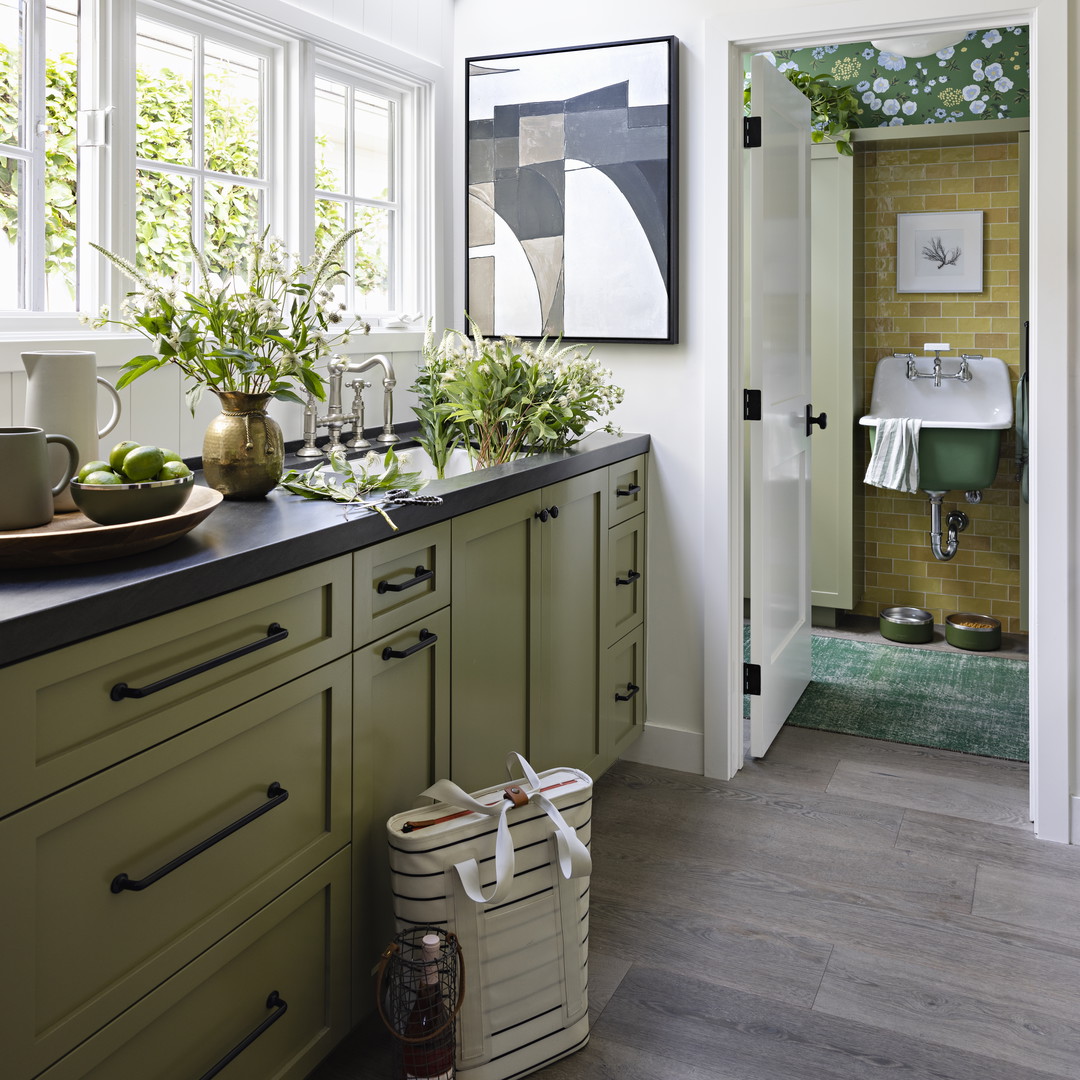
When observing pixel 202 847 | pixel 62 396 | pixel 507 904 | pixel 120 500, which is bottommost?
pixel 507 904

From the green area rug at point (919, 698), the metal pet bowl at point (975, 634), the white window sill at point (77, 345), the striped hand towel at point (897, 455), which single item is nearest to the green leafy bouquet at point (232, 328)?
the white window sill at point (77, 345)

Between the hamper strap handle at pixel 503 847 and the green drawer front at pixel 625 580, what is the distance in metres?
1.11

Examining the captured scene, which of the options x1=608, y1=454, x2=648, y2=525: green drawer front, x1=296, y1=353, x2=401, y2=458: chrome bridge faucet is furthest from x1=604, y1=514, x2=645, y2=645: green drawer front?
x1=296, y1=353, x2=401, y2=458: chrome bridge faucet

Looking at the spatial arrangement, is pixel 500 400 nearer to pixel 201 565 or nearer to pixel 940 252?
pixel 201 565

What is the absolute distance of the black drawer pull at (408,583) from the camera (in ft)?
5.99

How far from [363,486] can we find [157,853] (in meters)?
0.81

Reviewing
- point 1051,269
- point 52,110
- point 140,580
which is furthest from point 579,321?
point 140,580

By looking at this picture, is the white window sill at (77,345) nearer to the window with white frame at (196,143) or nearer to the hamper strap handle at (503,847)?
the window with white frame at (196,143)


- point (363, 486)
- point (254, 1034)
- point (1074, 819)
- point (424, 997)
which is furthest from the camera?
point (1074, 819)

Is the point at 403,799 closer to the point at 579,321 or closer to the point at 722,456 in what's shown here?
the point at 722,456

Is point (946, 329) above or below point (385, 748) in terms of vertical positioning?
above

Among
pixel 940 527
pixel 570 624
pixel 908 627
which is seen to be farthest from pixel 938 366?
pixel 570 624

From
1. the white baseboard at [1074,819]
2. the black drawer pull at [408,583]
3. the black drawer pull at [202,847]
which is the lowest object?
the white baseboard at [1074,819]

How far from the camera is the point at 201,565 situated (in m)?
1.38
